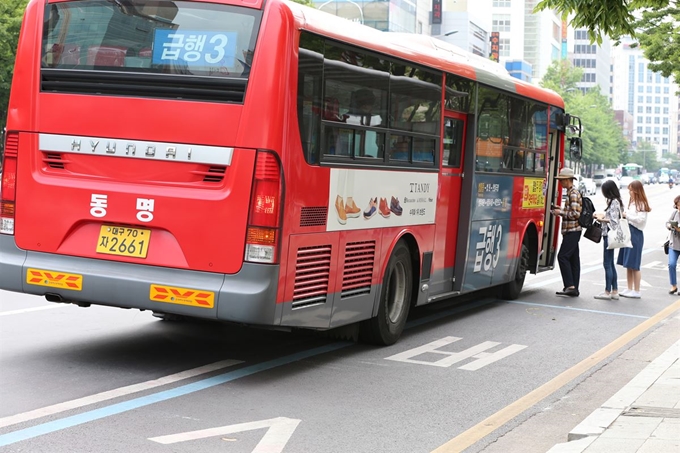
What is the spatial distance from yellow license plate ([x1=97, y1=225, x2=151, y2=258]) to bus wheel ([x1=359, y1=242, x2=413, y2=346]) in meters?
2.62

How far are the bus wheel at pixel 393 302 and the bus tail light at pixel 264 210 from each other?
2.23 m

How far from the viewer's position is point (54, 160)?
8344 mm

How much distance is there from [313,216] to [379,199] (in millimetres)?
1296

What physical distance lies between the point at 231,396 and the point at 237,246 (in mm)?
1097

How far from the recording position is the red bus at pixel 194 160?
7867 millimetres

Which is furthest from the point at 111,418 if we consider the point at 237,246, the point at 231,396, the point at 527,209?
the point at 527,209

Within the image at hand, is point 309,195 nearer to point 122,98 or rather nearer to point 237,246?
point 237,246

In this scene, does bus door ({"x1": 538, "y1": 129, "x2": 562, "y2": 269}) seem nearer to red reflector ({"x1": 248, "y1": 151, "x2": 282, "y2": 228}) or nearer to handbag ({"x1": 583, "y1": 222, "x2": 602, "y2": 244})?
handbag ({"x1": 583, "y1": 222, "x2": 602, "y2": 244})

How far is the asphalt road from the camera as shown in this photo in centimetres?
646

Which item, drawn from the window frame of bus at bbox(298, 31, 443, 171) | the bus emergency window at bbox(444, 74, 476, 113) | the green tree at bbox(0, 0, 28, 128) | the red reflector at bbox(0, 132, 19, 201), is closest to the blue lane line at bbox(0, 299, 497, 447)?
the window frame of bus at bbox(298, 31, 443, 171)

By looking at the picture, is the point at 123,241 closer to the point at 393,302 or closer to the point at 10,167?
the point at 10,167

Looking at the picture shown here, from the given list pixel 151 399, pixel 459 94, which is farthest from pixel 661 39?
pixel 151 399

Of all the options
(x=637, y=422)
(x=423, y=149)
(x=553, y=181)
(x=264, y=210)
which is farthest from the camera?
(x=553, y=181)

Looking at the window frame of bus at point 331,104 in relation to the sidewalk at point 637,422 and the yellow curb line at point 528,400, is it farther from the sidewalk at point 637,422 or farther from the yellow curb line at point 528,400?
the sidewalk at point 637,422
